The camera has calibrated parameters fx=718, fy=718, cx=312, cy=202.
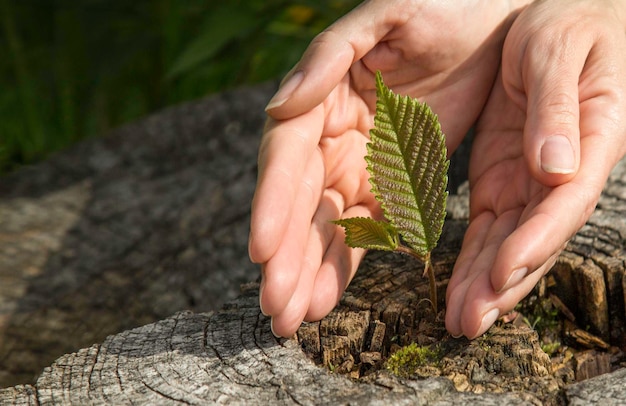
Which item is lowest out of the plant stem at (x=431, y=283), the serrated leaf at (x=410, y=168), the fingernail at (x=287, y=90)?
the plant stem at (x=431, y=283)

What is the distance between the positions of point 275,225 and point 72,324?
1.05 meters

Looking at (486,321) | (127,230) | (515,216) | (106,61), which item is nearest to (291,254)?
(486,321)

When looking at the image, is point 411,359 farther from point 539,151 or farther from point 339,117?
point 339,117

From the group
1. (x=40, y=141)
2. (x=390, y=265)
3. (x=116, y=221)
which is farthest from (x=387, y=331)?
(x=40, y=141)

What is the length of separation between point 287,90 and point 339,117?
0.75 ft

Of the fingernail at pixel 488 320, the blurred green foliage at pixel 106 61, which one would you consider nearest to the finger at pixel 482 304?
the fingernail at pixel 488 320

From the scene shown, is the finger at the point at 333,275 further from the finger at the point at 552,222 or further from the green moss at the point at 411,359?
the finger at the point at 552,222

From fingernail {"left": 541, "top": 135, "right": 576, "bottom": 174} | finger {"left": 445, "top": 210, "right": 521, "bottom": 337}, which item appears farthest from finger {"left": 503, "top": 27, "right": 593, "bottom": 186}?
finger {"left": 445, "top": 210, "right": 521, "bottom": 337}

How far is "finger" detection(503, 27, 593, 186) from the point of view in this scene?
4.09 ft

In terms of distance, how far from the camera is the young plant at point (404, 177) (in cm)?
128

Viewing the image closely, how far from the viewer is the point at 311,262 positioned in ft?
4.50

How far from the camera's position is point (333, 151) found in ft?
5.26

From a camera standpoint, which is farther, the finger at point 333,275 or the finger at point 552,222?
the finger at point 333,275

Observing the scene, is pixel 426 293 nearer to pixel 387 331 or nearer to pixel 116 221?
→ pixel 387 331
